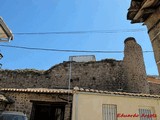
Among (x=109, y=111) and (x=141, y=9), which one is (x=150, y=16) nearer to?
(x=141, y=9)

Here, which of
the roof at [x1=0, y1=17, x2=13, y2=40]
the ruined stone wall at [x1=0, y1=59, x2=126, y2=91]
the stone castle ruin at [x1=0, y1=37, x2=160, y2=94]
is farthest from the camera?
the ruined stone wall at [x1=0, y1=59, x2=126, y2=91]

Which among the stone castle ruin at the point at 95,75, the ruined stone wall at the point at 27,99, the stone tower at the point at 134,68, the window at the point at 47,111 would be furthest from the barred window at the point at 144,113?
the stone castle ruin at the point at 95,75

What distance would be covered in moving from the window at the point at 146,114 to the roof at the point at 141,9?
1008 cm

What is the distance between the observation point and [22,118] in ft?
29.4

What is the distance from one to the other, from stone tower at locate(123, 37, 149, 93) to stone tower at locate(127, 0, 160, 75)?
680 inches

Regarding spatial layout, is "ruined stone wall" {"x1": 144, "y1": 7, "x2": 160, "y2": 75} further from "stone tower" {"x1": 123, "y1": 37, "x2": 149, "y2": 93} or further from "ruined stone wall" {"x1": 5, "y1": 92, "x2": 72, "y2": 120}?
"stone tower" {"x1": 123, "y1": 37, "x2": 149, "y2": 93}

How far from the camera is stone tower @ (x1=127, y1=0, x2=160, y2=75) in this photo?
4227 mm

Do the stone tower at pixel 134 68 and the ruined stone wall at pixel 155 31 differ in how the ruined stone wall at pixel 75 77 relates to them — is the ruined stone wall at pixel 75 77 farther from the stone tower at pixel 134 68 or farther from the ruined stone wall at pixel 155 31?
the ruined stone wall at pixel 155 31

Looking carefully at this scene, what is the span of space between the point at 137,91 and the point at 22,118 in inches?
570

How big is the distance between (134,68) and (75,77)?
629 centimetres

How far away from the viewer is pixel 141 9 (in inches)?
173

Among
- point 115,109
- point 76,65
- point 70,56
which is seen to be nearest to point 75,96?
point 115,109

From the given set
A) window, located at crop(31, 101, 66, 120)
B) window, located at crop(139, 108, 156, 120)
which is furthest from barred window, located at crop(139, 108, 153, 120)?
window, located at crop(31, 101, 66, 120)

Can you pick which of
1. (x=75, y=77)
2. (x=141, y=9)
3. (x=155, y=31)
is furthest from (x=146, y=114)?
(x=141, y=9)
